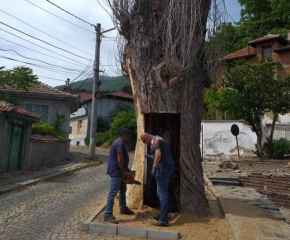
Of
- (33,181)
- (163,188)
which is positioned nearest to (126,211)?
(163,188)

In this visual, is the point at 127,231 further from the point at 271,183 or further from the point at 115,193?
the point at 271,183

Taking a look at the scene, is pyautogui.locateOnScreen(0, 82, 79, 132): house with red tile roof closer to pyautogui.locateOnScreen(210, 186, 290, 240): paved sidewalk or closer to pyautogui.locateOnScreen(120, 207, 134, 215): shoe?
pyautogui.locateOnScreen(210, 186, 290, 240): paved sidewalk

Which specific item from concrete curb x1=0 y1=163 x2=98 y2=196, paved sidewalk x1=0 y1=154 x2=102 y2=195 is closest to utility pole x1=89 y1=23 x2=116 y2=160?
concrete curb x1=0 y1=163 x2=98 y2=196

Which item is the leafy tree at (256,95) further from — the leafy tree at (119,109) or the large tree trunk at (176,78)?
the leafy tree at (119,109)

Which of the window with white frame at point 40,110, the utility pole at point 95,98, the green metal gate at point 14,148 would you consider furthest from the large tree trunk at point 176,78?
the window with white frame at point 40,110

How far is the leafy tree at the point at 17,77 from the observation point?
1320 centimetres

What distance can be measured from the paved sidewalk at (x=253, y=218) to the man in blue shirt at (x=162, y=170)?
1.22m

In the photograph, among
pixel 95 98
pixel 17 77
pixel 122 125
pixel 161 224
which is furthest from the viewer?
pixel 122 125

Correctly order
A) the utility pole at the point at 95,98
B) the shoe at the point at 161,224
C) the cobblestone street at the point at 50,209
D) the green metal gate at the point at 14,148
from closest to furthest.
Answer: the cobblestone street at the point at 50,209 < the shoe at the point at 161,224 < the green metal gate at the point at 14,148 < the utility pole at the point at 95,98

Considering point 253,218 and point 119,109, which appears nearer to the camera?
point 253,218

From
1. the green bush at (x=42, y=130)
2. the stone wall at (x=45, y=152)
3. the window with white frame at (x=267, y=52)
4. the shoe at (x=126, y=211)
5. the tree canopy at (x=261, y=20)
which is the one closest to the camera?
the shoe at (x=126, y=211)

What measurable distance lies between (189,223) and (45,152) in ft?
38.9

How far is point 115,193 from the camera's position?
20.9 ft

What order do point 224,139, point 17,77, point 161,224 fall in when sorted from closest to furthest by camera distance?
1. point 161,224
2. point 17,77
3. point 224,139
